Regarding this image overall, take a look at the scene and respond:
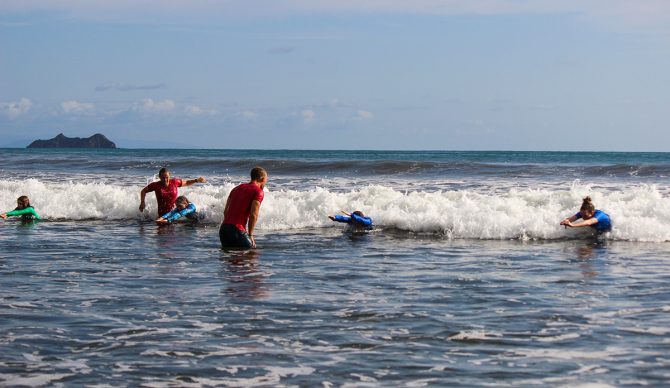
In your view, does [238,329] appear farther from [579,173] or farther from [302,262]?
[579,173]

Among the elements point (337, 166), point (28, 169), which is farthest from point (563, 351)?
point (28, 169)

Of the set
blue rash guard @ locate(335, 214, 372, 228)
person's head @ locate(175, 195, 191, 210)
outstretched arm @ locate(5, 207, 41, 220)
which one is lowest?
outstretched arm @ locate(5, 207, 41, 220)

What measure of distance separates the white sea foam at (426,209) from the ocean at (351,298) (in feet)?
0.20

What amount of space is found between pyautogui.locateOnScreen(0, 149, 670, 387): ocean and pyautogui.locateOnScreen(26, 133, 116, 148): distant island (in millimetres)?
161818

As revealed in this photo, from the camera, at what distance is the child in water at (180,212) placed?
1908 centimetres

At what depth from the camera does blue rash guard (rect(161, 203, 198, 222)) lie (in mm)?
19109

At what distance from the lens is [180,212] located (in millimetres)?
19188

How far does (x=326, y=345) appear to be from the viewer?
7.66 meters

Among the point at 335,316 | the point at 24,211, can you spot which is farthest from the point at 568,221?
the point at 24,211

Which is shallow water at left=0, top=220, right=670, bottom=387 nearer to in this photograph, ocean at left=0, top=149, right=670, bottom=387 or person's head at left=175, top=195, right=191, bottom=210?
ocean at left=0, top=149, right=670, bottom=387

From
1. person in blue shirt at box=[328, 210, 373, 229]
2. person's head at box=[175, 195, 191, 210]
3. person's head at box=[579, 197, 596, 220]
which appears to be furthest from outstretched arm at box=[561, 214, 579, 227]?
person's head at box=[175, 195, 191, 210]

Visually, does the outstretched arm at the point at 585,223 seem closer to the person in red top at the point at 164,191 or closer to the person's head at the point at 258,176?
the person's head at the point at 258,176

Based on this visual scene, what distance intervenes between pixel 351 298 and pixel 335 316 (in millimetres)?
996

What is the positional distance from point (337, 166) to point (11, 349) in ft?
119
